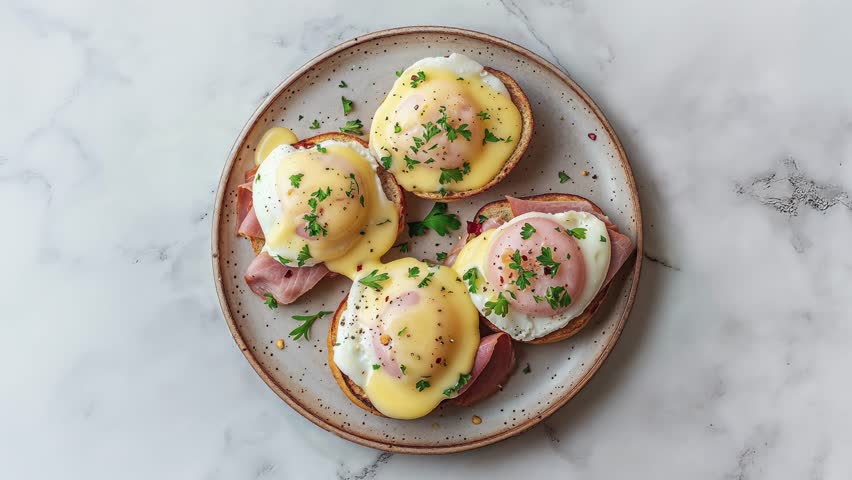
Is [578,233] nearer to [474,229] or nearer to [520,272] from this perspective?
[520,272]

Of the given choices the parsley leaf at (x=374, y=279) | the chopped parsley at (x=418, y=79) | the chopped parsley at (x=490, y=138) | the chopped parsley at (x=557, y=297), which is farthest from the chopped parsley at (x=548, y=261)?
the chopped parsley at (x=418, y=79)

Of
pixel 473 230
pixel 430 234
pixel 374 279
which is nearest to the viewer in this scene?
pixel 374 279

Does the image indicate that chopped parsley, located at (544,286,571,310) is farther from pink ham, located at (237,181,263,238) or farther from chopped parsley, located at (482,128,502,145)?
pink ham, located at (237,181,263,238)

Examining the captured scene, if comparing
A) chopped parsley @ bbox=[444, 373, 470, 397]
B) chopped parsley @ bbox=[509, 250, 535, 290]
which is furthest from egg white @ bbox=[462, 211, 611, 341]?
chopped parsley @ bbox=[444, 373, 470, 397]

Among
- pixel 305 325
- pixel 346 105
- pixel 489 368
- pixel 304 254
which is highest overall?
pixel 346 105

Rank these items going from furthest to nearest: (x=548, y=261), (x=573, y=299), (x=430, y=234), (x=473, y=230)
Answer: (x=430, y=234)
(x=473, y=230)
(x=573, y=299)
(x=548, y=261)

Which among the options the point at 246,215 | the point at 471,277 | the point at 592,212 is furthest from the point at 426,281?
the point at 246,215
